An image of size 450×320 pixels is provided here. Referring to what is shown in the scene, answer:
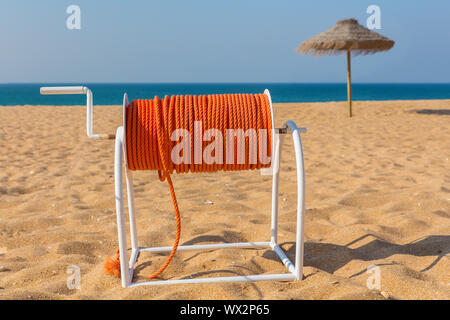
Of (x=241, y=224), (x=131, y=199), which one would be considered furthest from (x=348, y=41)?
(x=131, y=199)

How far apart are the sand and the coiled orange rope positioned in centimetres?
53

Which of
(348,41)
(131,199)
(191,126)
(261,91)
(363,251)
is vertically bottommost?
(363,251)

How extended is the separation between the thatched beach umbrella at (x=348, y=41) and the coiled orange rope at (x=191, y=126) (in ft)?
30.5

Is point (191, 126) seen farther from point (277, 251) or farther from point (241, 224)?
point (241, 224)

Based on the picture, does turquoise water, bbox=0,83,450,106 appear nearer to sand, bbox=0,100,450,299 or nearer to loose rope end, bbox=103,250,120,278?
sand, bbox=0,100,450,299

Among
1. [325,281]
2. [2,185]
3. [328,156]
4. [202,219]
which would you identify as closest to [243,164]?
[325,281]

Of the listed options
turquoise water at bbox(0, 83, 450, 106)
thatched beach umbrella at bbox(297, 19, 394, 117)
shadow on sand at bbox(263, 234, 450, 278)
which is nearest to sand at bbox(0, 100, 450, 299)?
shadow on sand at bbox(263, 234, 450, 278)

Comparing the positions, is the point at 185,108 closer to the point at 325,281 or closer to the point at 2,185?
the point at 325,281

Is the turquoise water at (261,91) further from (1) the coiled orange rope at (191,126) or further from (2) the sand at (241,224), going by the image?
(1) the coiled orange rope at (191,126)

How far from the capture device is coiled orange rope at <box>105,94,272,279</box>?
2152 mm

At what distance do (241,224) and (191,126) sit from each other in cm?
124

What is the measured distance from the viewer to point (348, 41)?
1088 cm

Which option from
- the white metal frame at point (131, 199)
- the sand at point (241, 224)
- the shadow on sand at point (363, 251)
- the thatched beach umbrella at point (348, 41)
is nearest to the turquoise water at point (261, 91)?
the thatched beach umbrella at point (348, 41)
